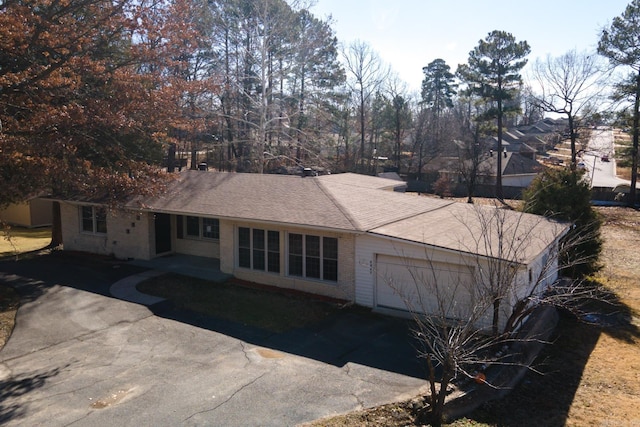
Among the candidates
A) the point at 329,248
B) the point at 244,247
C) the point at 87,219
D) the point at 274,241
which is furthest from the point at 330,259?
the point at 87,219

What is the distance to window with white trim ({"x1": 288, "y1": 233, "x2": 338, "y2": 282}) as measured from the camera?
1499 cm

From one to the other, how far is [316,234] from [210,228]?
6.45 meters

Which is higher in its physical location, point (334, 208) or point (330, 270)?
point (334, 208)

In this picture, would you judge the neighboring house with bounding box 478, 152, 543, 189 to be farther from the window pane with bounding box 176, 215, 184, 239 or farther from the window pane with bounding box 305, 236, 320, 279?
the window pane with bounding box 305, 236, 320, 279

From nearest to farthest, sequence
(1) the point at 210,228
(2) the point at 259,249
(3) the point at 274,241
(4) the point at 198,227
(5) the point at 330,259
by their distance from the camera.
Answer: (5) the point at 330,259 < (3) the point at 274,241 < (2) the point at 259,249 < (1) the point at 210,228 < (4) the point at 198,227

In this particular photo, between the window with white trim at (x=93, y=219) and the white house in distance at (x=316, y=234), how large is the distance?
5 cm

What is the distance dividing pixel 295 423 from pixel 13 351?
23.9 ft

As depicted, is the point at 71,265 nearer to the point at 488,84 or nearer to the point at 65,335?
the point at 65,335

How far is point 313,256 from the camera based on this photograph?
15.3 metres

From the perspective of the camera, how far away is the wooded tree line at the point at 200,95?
12711 millimetres

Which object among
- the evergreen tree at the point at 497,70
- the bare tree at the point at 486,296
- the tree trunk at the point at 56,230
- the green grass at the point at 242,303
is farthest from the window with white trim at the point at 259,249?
the evergreen tree at the point at 497,70

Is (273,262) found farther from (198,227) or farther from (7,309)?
(7,309)

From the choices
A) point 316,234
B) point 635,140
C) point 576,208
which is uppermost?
point 635,140

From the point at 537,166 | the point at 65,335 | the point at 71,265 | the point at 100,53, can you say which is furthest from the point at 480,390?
the point at 537,166
